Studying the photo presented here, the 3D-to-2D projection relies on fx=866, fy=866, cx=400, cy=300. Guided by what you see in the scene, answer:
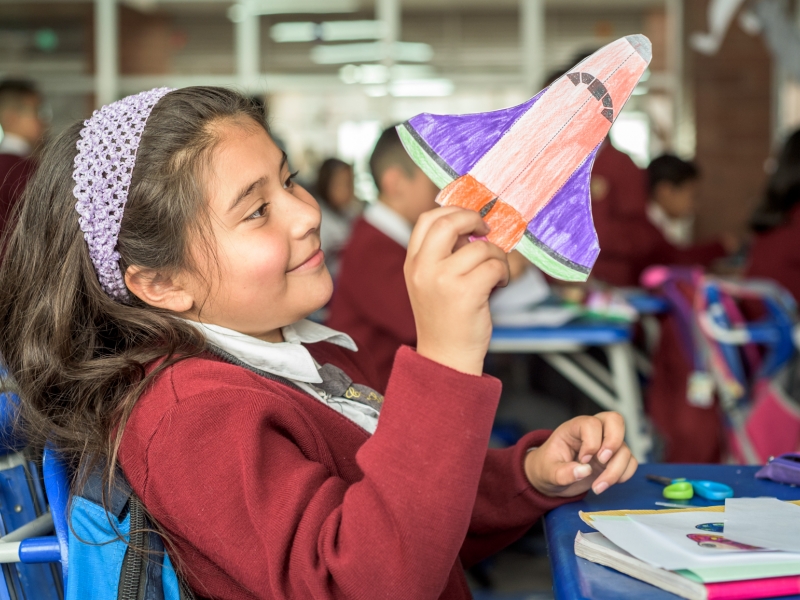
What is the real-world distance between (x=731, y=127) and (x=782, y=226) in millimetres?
4344

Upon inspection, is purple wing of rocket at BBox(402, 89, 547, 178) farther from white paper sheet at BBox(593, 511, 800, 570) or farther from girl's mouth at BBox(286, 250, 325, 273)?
white paper sheet at BBox(593, 511, 800, 570)

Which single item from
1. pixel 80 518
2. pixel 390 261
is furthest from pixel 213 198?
pixel 390 261

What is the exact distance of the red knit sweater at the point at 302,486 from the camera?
32.0 inches

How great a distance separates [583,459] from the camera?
106cm

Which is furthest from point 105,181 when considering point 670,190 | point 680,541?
point 670,190

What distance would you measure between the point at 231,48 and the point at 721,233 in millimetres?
4836

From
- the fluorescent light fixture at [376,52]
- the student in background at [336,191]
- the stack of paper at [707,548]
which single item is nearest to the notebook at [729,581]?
the stack of paper at [707,548]

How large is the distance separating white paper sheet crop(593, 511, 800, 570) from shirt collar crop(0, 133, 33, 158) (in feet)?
13.0

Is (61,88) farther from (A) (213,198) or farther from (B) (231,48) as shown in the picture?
(A) (213,198)

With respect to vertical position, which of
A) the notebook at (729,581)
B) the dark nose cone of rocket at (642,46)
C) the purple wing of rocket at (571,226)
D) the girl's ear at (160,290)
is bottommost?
the notebook at (729,581)

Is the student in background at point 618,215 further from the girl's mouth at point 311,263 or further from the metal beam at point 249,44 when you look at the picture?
the metal beam at point 249,44

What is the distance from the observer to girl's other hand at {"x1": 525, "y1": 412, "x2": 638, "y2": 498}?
104cm

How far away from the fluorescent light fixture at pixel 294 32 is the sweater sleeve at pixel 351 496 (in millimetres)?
7858

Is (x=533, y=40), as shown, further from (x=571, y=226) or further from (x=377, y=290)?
(x=571, y=226)
